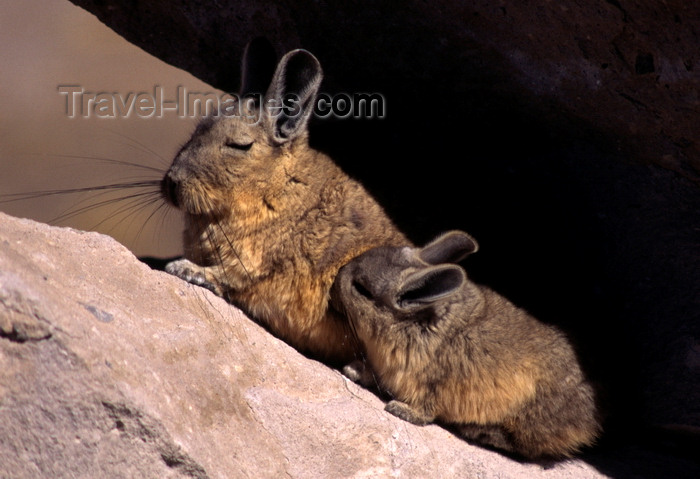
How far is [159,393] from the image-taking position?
304cm

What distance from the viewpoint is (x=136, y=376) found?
9.81 ft

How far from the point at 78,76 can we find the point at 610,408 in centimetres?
876

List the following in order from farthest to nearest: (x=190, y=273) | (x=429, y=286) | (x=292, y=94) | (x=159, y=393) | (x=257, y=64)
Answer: (x=257, y=64) < (x=292, y=94) < (x=190, y=273) < (x=429, y=286) < (x=159, y=393)

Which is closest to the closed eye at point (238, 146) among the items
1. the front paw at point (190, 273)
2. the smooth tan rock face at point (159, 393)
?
the front paw at point (190, 273)

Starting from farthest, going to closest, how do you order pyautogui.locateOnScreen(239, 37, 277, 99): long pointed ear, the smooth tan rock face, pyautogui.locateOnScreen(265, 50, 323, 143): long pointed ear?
pyautogui.locateOnScreen(239, 37, 277, 99): long pointed ear → pyautogui.locateOnScreen(265, 50, 323, 143): long pointed ear → the smooth tan rock face

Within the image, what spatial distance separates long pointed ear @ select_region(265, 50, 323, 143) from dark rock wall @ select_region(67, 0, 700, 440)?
395 mm

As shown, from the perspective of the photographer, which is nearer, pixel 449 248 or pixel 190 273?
pixel 449 248

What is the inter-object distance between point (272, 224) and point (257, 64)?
1.05 metres

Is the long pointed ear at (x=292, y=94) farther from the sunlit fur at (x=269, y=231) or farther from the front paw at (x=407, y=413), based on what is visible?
the front paw at (x=407, y=413)

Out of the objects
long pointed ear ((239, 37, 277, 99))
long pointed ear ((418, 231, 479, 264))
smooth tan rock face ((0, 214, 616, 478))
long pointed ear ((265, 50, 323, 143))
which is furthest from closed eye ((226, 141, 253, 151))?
long pointed ear ((418, 231, 479, 264))

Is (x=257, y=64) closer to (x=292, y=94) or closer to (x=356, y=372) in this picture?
(x=292, y=94)

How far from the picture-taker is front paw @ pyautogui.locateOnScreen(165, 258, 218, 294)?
14.2 ft

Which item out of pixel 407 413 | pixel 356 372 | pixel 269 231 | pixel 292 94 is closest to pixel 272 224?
pixel 269 231

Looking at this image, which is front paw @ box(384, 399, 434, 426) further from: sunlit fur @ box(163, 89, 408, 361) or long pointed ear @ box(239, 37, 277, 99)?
long pointed ear @ box(239, 37, 277, 99)
